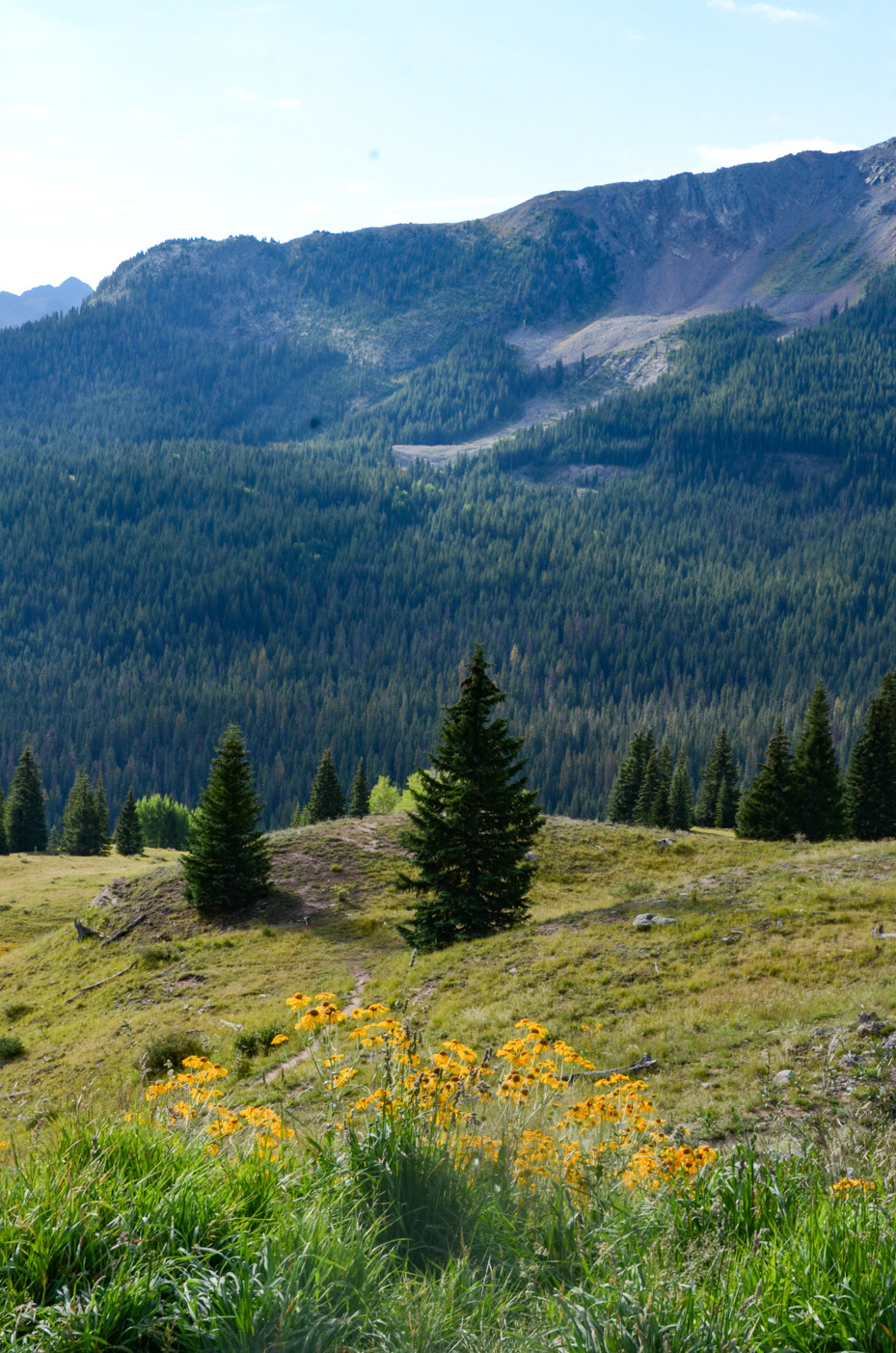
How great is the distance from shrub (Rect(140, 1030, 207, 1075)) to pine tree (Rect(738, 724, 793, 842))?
4167 cm

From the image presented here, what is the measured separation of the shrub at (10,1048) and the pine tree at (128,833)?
66613mm

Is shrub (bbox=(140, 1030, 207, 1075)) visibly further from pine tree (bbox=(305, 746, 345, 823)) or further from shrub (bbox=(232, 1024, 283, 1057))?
pine tree (bbox=(305, 746, 345, 823))

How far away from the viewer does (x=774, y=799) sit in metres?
52.5

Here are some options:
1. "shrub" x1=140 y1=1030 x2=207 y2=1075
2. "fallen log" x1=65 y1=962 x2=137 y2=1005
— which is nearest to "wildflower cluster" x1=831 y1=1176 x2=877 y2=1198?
"shrub" x1=140 y1=1030 x2=207 y2=1075

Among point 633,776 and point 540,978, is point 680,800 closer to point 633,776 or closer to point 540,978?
point 633,776

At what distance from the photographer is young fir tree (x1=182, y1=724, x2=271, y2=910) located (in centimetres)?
3403

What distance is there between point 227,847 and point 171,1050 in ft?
57.4

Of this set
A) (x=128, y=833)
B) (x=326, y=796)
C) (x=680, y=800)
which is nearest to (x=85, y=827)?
(x=128, y=833)

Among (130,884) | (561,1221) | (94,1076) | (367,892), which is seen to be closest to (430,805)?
(367,892)

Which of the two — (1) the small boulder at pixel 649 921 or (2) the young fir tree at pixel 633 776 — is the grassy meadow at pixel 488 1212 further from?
(2) the young fir tree at pixel 633 776

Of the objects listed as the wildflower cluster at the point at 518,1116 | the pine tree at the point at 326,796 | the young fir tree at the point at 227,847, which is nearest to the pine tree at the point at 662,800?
the pine tree at the point at 326,796

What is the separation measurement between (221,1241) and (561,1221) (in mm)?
2065

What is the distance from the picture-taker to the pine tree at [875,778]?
5219 centimetres

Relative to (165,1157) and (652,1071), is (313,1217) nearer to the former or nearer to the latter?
(165,1157)
